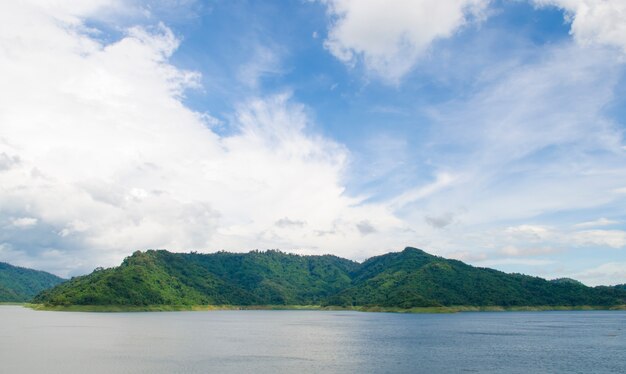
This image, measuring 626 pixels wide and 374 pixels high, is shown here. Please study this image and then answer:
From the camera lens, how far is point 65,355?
9706cm

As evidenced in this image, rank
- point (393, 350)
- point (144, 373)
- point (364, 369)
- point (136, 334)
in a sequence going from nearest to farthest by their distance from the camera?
point (144, 373)
point (364, 369)
point (393, 350)
point (136, 334)

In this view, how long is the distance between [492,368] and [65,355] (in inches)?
3307

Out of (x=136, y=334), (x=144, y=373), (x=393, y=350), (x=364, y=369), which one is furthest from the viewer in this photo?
(x=136, y=334)

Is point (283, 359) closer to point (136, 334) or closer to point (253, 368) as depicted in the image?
point (253, 368)

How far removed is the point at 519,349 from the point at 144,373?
3451 inches

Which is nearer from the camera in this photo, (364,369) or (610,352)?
(364,369)

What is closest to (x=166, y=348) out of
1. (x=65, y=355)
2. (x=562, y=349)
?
(x=65, y=355)

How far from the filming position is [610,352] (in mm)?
113062

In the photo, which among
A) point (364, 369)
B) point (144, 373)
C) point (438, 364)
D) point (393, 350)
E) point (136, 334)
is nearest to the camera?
point (144, 373)

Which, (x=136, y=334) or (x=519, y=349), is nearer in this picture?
(x=519, y=349)

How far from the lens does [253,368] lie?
85.2m

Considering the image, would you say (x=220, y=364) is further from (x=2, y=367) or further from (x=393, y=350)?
(x=393, y=350)

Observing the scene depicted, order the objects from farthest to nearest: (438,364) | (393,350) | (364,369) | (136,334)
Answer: (136,334), (393,350), (438,364), (364,369)

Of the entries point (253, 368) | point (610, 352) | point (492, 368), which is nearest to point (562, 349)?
point (610, 352)
